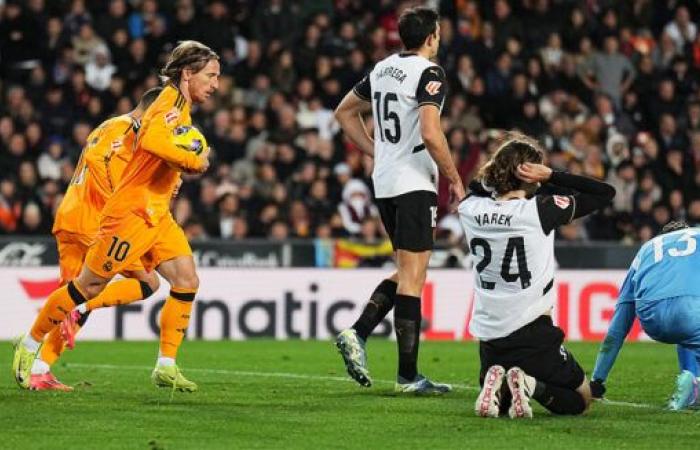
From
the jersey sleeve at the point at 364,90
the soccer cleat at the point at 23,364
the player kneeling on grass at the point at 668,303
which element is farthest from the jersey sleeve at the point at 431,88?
the soccer cleat at the point at 23,364

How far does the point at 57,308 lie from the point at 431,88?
2731 mm

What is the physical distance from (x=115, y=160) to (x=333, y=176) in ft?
31.3

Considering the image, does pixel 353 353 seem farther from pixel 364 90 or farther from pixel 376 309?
pixel 364 90

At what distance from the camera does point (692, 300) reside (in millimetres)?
8836

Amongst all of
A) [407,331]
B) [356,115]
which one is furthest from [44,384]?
[356,115]

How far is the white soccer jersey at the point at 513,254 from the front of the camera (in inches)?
326

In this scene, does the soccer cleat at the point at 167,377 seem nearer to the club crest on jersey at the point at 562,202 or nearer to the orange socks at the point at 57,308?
the orange socks at the point at 57,308

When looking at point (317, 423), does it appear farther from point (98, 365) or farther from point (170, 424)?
point (98, 365)

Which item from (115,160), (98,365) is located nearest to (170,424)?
(115,160)

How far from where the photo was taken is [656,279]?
8992 mm

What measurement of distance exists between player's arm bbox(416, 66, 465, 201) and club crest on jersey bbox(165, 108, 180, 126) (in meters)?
1.53

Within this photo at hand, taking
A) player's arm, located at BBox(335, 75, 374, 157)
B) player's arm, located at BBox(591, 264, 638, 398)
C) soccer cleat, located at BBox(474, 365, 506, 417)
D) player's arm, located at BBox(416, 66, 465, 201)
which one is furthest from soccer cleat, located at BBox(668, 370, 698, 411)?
player's arm, located at BBox(335, 75, 374, 157)

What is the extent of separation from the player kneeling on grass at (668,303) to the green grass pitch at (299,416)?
11.0 inches

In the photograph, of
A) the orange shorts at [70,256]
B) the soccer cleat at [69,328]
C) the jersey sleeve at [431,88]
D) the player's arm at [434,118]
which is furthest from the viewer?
the orange shorts at [70,256]
